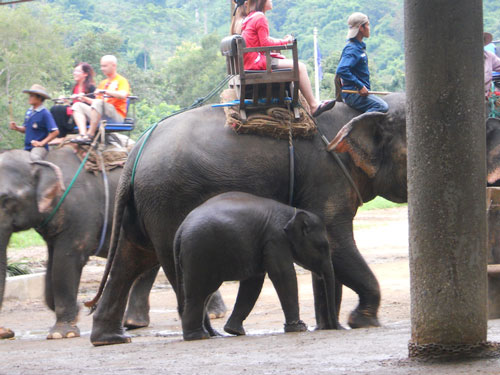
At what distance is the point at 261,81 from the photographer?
24.1 ft

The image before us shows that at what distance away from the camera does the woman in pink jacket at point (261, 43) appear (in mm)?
7527

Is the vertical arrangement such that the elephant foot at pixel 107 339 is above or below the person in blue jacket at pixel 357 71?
below

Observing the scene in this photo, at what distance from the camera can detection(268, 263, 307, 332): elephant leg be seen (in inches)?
272

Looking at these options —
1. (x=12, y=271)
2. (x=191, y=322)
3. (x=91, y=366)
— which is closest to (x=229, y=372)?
(x=91, y=366)

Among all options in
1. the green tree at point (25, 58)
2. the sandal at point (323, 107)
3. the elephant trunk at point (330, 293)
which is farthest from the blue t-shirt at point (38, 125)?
the green tree at point (25, 58)

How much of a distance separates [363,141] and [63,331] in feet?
11.3

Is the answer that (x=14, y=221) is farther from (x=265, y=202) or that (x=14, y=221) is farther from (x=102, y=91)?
(x=265, y=202)

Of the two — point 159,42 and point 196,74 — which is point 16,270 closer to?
point 196,74

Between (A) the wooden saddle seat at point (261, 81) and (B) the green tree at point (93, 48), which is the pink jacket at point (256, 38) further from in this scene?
(B) the green tree at point (93, 48)

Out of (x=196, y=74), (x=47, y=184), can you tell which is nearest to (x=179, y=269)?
(x=47, y=184)

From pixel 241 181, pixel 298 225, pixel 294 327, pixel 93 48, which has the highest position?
pixel 93 48

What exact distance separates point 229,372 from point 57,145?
18.5 feet

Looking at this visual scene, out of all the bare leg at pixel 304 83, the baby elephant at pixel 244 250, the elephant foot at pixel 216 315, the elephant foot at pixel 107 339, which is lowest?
the elephant foot at pixel 216 315

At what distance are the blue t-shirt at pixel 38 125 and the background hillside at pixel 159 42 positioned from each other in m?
22.8
